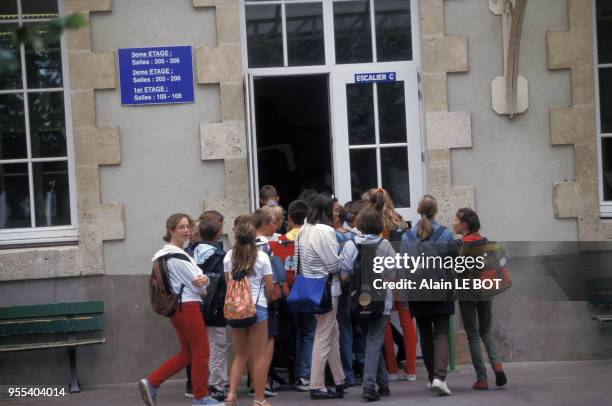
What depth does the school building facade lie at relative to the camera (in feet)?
33.2

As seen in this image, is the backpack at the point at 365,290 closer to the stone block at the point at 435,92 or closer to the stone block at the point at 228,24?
the stone block at the point at 435,92

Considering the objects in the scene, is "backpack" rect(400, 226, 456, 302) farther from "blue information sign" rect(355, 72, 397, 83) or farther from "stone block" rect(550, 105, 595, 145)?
"blue information sign" rect(355, 72, 397, 83)

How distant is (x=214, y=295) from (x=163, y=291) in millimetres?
716

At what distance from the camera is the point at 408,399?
28.7 feet

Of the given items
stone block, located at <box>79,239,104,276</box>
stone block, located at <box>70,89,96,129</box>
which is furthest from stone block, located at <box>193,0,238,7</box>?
stone block, located at <box>79,239,104,276</box>

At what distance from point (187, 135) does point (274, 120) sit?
2.12 m

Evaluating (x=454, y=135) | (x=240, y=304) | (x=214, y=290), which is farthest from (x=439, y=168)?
(x=240, y=304)

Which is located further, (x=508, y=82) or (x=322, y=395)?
(x=508, y=82)

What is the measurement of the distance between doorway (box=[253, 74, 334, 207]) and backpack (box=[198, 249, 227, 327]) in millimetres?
2427

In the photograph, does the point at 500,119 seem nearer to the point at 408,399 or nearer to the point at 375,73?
the point at 375,73

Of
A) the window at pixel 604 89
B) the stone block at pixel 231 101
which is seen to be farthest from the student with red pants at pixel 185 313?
the window at pixel 604 89

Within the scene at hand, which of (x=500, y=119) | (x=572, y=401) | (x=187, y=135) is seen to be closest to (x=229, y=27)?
(x=187, y=135)

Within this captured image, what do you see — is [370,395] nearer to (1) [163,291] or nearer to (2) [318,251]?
(2) [318,251]

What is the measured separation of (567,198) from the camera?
10281 millimetres
